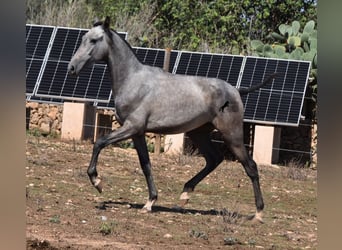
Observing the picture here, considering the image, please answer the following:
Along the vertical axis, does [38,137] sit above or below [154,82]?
below

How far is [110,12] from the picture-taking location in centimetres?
2205

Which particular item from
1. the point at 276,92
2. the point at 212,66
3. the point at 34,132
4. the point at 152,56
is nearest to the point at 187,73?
the point at 212,66

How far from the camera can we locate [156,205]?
9.55 meters

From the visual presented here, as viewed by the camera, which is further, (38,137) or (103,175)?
(38,137)

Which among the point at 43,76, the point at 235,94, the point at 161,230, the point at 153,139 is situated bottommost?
the point at 153,139

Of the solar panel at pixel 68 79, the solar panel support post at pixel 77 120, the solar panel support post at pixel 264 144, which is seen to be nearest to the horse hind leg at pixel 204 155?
the solar panel at pixel 68 79

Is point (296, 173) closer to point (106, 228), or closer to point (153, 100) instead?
point (153, 100)

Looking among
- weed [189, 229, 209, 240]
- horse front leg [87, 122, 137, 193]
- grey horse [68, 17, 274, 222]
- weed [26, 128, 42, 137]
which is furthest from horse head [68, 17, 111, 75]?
weed [26, 128, 42, 137]

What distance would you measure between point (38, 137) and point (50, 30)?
2100 millimetres

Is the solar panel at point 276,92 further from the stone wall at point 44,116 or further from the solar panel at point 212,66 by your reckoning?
the stone wall at point 44,116

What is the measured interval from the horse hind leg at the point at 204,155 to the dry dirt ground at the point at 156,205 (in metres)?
0.28

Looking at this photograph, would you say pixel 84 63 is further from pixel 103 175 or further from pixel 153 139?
pixel 153 139

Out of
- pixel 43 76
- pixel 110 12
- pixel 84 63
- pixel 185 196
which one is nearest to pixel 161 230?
pixel 185 196

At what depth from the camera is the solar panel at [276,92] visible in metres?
14.3
